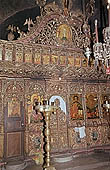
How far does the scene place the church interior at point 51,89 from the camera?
513 cm

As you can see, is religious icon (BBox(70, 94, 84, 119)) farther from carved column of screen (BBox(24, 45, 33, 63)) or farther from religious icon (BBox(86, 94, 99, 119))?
carved column of screen (BBox(24, 45, 33, 63))

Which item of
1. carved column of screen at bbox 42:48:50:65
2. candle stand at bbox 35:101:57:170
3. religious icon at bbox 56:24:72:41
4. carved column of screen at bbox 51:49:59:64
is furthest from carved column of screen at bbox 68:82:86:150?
candle stand at bbox 35:101:57:170

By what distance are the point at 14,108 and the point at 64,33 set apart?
3175mm

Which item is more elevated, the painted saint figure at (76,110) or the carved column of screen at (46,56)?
the carved column of screen at (46,56)

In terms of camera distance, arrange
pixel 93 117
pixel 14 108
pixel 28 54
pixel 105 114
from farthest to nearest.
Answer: pixel 105 114, pixel 93 117, pixel 28 54, pixel 14 108

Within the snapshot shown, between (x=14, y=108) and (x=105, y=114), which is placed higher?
(x=14, y=108)

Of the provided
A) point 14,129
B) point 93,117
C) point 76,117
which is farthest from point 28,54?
point 93,117

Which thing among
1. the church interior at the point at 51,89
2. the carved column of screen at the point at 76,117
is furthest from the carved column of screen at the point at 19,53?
the carved column of screen at the point at 76,117

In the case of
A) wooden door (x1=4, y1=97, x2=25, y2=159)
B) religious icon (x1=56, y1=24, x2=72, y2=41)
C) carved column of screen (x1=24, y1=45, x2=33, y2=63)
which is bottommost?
wooden door (x1=4, y1=97, x2=25, y2=159)

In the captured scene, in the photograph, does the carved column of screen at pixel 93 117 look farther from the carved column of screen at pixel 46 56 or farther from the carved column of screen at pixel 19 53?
the carved column of screen at pixel 19 53

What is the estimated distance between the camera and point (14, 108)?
5.31m

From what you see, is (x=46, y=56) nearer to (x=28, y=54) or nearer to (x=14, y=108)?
(x=28, y=54)

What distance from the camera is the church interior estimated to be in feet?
16.8

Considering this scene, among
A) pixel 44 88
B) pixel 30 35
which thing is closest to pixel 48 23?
pixel 30 35
